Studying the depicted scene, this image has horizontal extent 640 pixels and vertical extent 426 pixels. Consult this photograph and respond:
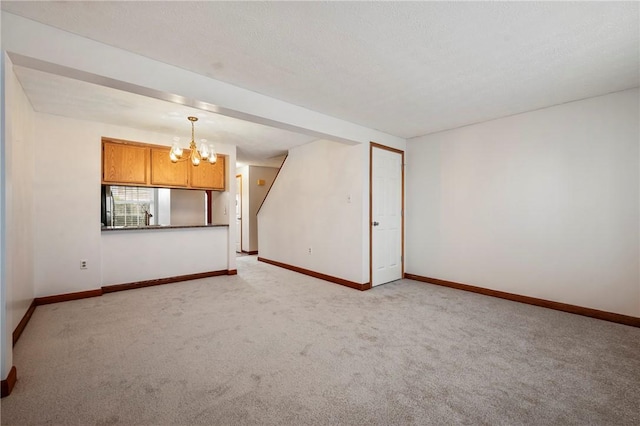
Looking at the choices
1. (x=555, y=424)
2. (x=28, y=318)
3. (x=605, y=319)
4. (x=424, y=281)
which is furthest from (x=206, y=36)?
(x=605, y=319)

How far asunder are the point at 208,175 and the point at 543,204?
5.02 metres

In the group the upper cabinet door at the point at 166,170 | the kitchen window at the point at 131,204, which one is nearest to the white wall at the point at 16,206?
the kitchen window at the point at 131,204

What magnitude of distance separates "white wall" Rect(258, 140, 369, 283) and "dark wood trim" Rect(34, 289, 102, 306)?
301cm

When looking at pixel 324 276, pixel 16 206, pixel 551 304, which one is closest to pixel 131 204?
pixel 16 206

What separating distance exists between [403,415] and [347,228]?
2904 mm

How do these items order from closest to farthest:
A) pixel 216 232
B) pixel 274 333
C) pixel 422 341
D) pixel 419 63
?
pixel 419 63 → pixel 422 341 → pixel 274 333 → pixel 216 232

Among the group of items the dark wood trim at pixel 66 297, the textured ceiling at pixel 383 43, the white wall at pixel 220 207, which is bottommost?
the dark wood trim at pixel 66 297

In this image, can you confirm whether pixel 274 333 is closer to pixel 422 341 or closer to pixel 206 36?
pixel 422 341

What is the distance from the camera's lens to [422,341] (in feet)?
8.23

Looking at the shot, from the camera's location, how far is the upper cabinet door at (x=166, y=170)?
14.8 ft

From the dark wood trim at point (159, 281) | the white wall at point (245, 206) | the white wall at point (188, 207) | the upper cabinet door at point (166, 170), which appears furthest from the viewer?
the white wall at point (245, 206)

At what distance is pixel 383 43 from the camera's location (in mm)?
2066

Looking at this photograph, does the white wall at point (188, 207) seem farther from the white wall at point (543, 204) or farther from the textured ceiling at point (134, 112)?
the white wall at point (543, 204)

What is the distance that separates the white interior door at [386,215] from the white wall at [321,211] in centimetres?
22
